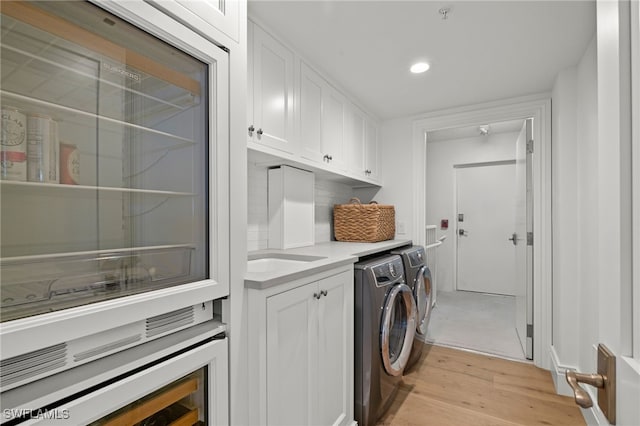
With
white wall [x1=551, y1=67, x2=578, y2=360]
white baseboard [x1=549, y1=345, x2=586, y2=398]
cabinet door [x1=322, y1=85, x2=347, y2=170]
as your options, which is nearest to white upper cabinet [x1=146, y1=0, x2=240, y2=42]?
cabinet door [x1=322, y1=85, x2=347, y2=170]

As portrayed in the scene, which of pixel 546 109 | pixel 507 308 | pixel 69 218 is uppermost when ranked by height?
pixel 546 109

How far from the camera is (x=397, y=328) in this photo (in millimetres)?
2041

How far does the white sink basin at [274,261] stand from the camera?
176 cm

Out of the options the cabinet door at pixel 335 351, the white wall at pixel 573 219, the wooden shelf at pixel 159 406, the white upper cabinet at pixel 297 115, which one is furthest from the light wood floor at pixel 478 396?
the white upper cabinet at pixel 297 115

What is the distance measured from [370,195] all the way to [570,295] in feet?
6.19

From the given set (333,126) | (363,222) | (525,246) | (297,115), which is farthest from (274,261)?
(525,246)

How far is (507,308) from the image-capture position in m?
3.94

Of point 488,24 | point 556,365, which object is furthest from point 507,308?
point 488,24

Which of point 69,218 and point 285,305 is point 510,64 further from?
point 69,218

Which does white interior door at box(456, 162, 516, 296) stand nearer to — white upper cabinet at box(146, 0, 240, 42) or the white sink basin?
the white sink basin

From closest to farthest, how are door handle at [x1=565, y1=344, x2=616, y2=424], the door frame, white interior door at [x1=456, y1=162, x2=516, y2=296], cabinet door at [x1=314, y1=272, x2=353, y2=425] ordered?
door handle at [x1=565, y1=344, x2=616, y2=424], cabinet door at [x1=314, y1=272, x2=353, y2=425], the door frame, white interior door at [x1=456, y1=162, x2=516, y2=296]

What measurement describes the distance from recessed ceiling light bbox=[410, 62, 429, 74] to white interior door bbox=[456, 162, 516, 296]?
3.10 m

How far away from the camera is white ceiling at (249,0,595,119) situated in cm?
150

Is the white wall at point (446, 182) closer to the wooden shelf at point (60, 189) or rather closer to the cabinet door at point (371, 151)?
the cabinet door at point (371, 151)
